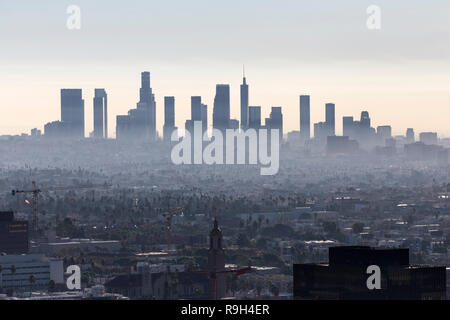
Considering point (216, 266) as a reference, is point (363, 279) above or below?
above

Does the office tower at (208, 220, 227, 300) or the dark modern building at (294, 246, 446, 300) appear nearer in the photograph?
the dark modern building at (294, 246, 446, 300)

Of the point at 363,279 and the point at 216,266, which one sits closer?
the point at 363,279

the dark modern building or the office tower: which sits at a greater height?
the dark modern building
